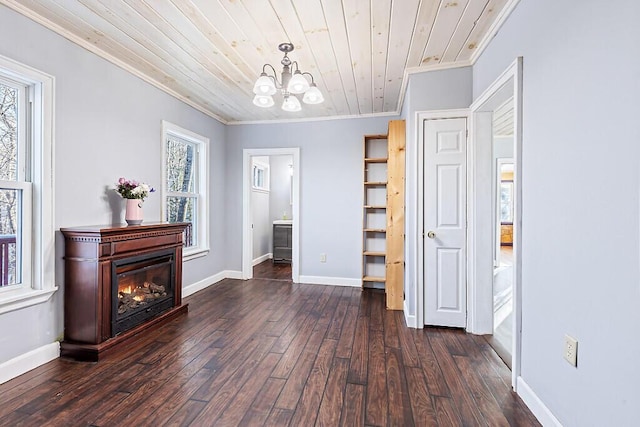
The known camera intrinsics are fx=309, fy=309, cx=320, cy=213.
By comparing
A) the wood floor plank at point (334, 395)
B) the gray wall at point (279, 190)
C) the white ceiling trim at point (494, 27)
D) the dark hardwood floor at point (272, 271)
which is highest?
the white ceiling trim at point (494, 27)

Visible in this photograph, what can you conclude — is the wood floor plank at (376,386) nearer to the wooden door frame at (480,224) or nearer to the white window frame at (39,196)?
the wooden door frame at (480,224)

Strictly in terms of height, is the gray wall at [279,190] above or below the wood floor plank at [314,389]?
above

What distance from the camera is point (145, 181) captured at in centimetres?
329

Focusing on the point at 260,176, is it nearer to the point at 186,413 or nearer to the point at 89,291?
the point at 89,291

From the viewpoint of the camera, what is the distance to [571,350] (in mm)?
1426

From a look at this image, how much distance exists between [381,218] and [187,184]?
2724mm

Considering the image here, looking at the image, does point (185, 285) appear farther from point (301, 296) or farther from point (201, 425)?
point (201, 425)

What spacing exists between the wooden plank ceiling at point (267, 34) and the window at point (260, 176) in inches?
107

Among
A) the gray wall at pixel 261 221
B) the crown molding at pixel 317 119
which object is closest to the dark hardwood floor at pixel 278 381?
the crown molding at pixel 317 119

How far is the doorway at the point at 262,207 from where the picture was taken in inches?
183

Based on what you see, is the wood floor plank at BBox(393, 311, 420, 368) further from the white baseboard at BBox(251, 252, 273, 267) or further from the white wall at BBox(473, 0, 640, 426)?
the white baseboard at BBox(251, 252, 273, 267)

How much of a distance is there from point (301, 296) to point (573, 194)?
3.13 meters

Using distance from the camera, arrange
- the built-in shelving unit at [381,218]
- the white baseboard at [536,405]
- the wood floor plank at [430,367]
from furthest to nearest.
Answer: the built-in shelving unit at [381,218] < the wood floor plank at [430,367] < the white baseboard at [536,405]

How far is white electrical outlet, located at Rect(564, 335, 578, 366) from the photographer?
1398 mm
